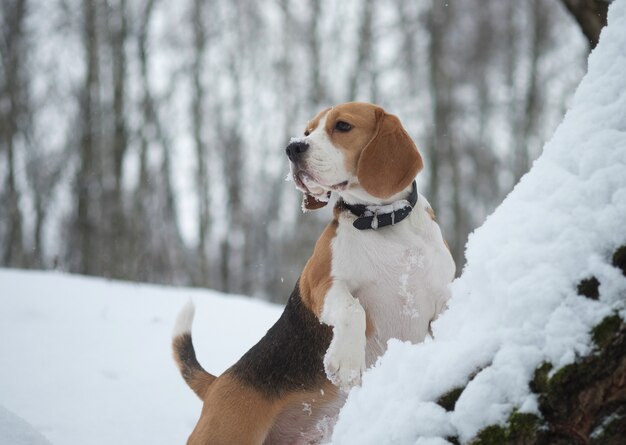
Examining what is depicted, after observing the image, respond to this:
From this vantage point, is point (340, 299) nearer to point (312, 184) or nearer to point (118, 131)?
point (312, 184)

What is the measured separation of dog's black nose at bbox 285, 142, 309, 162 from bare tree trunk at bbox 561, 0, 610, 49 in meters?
2.25

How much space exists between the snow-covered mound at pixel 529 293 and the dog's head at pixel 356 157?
1.20 m

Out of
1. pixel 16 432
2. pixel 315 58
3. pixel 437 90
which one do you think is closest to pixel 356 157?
pixel 16 432

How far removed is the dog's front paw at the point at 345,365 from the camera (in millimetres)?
2262

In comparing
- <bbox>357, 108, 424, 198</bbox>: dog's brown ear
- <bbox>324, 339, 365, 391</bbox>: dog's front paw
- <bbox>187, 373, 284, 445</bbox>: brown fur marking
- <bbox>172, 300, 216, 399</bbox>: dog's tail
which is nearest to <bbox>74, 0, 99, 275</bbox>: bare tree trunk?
<bbox>172, 300, 216, 399</bbox>: dog's tail

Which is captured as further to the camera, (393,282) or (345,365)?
(393,282)

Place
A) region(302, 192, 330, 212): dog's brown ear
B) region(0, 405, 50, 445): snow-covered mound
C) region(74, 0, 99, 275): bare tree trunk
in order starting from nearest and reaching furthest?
region(0, 405, 50, 445): snow-covered mound
region(302, 192, 330, 212): dog's brown ear
region(74, 0, 99, 275): bare tree trunk

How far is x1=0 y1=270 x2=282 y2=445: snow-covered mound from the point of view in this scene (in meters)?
3.40

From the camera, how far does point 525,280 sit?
1.31 meters

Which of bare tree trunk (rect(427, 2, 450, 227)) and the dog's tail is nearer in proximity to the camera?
the dog's tail

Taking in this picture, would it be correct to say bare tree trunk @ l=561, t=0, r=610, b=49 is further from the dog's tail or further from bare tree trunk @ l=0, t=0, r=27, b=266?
bare tree trunk @ l=0, t=0, r=27, b=266

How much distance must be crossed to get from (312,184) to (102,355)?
2.67m

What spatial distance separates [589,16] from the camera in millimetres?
3729

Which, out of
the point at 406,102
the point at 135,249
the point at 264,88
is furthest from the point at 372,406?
the point at 264,88
